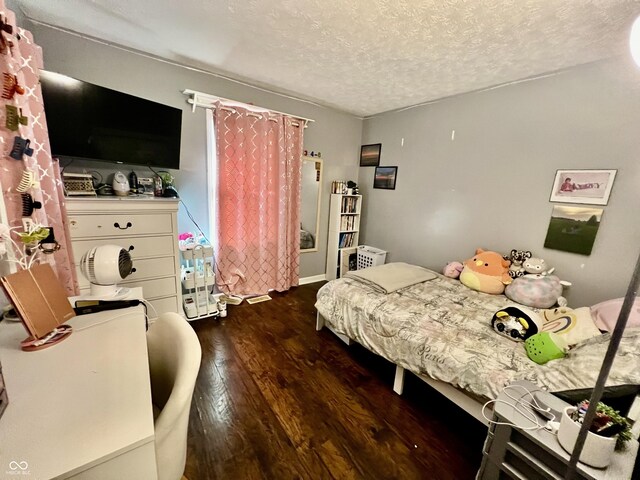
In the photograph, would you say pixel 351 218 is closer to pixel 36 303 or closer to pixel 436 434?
pixel 436 434

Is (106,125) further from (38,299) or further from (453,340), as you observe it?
(453,340)

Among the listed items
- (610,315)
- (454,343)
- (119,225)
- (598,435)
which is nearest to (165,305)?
(119,225)

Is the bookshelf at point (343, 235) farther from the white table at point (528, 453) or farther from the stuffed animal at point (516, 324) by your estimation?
the white table at point (528, 453)

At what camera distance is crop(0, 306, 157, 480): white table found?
49 centimetres

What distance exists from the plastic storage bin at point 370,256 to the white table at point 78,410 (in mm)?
2855

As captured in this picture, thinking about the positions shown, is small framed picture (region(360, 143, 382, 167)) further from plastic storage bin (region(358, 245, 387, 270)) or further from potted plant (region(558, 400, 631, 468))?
potted plant (region(558, 400, 631, 468))

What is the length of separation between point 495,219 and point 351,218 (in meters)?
1.76

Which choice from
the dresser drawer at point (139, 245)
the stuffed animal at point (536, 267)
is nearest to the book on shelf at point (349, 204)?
the stuffed animal at point (536, 267)

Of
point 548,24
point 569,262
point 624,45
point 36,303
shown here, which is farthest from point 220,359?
point 624,45

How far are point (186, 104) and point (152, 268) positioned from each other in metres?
1.59

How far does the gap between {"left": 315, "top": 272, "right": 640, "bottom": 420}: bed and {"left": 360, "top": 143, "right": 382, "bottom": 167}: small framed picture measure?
198 cm

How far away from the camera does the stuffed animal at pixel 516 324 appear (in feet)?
5.08

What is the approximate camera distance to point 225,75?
8.26 feet

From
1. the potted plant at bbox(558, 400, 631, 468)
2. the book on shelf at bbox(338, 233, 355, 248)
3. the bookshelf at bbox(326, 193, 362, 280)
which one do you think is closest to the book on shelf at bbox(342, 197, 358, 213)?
the bookshelf at bbox(326, 193, 362, 280)
